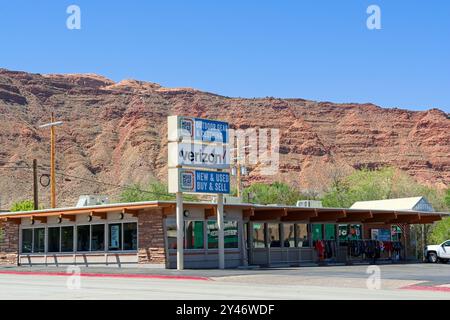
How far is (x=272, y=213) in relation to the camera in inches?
1475

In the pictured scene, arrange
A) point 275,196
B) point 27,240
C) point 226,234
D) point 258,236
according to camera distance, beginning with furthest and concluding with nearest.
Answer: point 275,196 < point 27,240 < point 258,236 < point 226,234

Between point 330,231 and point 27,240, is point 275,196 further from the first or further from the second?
point 27,240

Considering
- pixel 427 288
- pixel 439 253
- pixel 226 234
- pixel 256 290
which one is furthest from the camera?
pixel 439 253

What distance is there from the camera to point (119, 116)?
13425 centimetres

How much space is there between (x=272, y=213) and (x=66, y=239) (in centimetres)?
1072

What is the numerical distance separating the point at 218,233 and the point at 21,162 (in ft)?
260

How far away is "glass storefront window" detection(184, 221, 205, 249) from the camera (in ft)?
112

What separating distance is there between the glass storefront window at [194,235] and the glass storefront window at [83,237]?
5.66 meters

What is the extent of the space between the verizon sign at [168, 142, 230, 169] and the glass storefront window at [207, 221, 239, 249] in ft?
11.8

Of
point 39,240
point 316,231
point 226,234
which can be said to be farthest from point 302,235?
point 39,240

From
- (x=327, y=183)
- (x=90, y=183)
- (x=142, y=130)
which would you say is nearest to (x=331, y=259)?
(x=90, y=183)

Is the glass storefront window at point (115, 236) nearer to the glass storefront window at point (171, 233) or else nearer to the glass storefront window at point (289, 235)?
the glass storefront window at point (171, 233)

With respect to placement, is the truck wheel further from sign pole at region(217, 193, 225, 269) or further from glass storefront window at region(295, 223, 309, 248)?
sign pole at region(217, 193, 225, 269)
